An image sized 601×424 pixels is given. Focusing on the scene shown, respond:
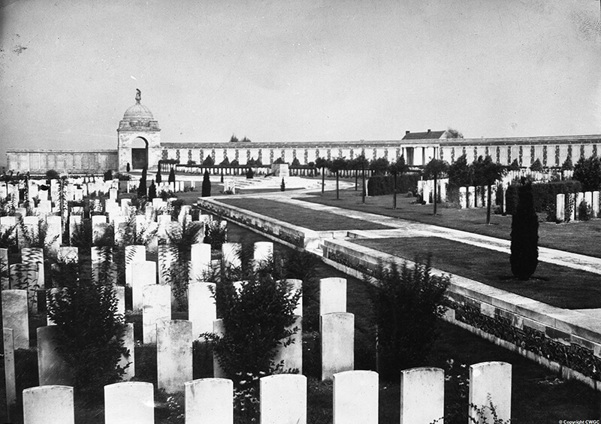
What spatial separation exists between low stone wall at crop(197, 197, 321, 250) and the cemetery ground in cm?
602

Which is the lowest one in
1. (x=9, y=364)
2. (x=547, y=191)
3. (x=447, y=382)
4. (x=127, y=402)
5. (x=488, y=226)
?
(x=447, y=382)

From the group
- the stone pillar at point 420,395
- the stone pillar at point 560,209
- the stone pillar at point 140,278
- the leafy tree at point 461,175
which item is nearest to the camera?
the stone pillar at point 420,395

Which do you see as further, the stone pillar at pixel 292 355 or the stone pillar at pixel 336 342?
the stone pillar at pixel 292 355

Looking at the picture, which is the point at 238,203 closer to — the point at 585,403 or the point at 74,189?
the point at 74,189

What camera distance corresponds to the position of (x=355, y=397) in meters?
4.95

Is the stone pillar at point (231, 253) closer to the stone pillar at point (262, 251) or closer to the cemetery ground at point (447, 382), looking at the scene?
the stone pillar at point (262, 251)

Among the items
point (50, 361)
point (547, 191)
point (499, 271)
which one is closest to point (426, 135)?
point (547, 191)

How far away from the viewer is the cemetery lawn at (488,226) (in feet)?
49.2

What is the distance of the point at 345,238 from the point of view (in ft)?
51.1

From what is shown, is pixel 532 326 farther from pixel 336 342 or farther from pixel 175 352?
pixel 175 352

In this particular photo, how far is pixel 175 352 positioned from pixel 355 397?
2.31 meters

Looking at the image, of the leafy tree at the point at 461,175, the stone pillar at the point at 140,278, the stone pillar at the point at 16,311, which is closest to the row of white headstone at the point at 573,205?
the leafy tree at the point at 461,175

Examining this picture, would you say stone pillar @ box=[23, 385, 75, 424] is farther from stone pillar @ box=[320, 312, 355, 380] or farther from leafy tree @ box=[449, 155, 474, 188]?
leafy tree @ box=[449, 155, 474, 188]

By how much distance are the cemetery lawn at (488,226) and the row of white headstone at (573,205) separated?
39cm
